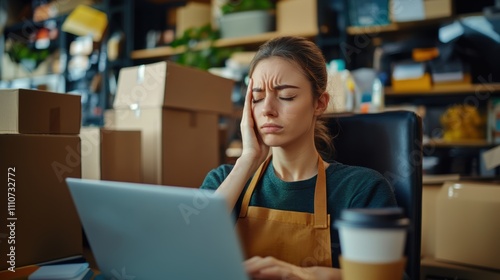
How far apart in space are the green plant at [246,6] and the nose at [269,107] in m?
2.45

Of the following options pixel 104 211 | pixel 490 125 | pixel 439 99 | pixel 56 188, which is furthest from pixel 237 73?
pixel 104 211

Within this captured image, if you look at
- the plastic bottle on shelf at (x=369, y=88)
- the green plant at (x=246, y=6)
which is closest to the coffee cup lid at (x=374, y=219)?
the plastic bottle on shelf at (x=369, y=88)

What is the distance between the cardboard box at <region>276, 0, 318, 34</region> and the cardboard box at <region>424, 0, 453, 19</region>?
71 cm

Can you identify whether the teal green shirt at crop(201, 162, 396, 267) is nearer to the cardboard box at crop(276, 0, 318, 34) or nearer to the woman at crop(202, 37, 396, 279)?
the woman at crop(202, 37, 396, 279)

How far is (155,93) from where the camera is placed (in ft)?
5.26

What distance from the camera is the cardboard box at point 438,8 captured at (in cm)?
276

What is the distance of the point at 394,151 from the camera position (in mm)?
1186

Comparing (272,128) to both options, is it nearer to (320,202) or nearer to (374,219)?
(320,202)

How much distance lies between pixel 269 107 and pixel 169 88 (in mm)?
642

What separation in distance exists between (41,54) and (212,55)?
214cm

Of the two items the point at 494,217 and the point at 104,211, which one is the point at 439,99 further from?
the point at 104,211

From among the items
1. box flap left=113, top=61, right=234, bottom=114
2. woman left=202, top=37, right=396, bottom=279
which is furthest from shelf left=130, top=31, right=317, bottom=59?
woman left=202, top=37, right=396, bottom=279

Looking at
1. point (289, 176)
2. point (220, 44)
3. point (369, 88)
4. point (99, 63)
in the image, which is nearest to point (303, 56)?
point (289, 176)

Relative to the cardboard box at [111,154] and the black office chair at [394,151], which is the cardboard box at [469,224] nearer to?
the black office chair at [394,151]
